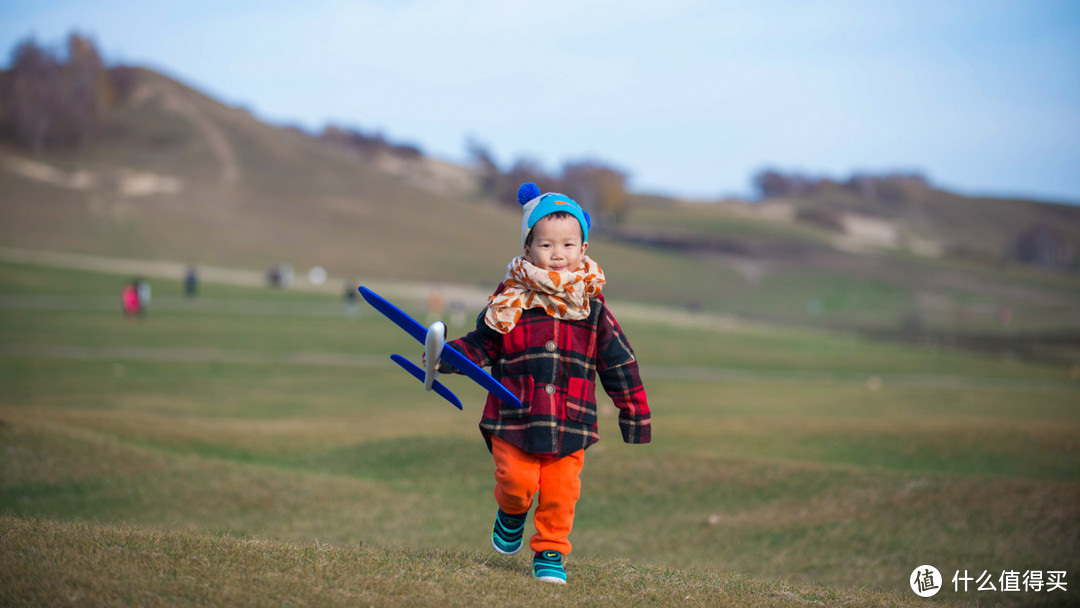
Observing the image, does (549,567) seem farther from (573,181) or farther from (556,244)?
(573,181)

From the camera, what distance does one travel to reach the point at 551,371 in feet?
15.7

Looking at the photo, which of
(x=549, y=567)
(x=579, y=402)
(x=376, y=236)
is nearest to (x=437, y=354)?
(x=579, y=402)

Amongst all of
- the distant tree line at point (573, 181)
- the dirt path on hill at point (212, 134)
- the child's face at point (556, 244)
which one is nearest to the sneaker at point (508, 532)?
the child's face at point (556, 244)

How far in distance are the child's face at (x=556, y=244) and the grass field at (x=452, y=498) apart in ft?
5.40

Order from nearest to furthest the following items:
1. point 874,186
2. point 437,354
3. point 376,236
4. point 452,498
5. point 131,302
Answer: point 437,354
point 452,498
point 131,302
point 376,236
point 874,186

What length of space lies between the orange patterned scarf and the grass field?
4.38 ft

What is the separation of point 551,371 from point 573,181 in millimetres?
143797

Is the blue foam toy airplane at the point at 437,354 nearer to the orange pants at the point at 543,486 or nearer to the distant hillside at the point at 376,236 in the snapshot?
the orange pants at the point at 543,486

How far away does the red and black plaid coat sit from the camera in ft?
15.6

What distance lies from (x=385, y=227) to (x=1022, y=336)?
56.4 m

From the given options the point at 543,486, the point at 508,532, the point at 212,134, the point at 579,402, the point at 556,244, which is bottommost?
the point at 508,532

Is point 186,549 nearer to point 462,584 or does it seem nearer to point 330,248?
point 462,584

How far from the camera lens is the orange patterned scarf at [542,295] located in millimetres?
4781

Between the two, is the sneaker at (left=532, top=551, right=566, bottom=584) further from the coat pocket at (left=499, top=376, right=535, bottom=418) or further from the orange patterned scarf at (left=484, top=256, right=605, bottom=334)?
the orange patterned scarf at (left=484, top=256, right=605, bottom=334)
